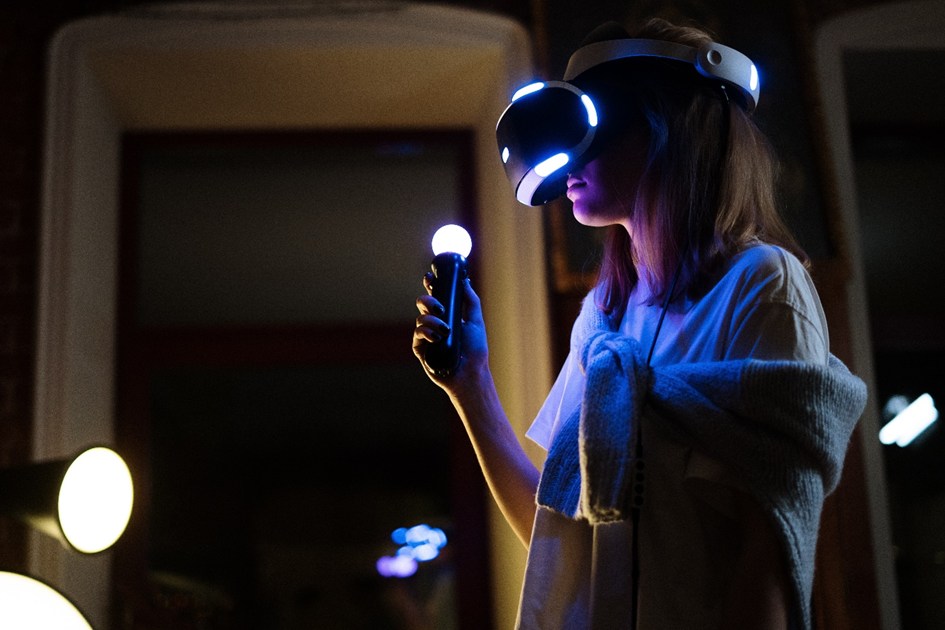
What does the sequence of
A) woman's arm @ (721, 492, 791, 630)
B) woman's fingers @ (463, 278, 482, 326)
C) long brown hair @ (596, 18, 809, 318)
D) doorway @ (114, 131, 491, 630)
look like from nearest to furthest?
woman's arm @ (721, 492, 791, 630) < long brown hair @ (596, 18, 809, 318) < woman's fingers @ (463, 278, 482, 326) < doorway @ (114, 131, 491, 630)

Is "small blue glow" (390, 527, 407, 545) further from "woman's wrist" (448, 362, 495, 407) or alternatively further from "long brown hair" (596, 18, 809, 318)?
"long brown hair" (596, 18, 809, 318)

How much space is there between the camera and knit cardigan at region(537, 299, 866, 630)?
811mm

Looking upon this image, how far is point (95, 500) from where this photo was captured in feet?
4.57

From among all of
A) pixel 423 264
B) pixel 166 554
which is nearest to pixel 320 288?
pixel 423 264

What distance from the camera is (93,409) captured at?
7.80ft

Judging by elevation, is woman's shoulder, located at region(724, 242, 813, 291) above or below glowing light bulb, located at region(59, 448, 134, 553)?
above

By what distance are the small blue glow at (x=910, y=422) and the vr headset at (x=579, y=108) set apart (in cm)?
164

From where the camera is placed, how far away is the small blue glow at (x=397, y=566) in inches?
98.0

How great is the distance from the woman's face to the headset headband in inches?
4.0

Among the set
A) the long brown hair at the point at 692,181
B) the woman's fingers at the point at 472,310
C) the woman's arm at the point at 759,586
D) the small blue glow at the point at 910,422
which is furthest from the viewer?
the small blue glow at the point at 910,422

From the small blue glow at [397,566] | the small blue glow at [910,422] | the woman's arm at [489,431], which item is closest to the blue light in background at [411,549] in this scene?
the small blue glow at [397,566]

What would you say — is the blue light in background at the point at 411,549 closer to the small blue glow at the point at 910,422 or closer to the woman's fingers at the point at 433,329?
the small blue glow at the point at 910,422

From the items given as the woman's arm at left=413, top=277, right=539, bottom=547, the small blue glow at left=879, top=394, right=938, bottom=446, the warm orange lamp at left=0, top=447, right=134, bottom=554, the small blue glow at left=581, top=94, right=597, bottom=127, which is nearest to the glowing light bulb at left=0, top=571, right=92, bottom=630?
the warm orange lamp at left=0, top=447, right=134, bottom=554

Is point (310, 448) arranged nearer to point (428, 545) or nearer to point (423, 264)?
point (428, 545)
